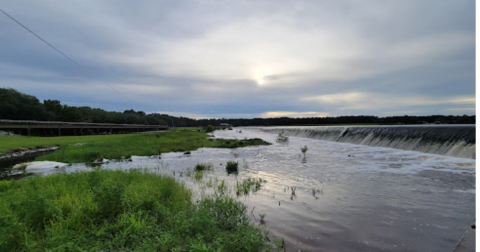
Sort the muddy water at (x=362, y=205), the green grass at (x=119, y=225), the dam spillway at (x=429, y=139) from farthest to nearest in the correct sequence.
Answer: the dam spillway at (x=429, y=139), the muddy water at (x=362, y=205), the green grass at (x=119, y=225)

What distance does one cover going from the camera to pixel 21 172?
16.0 m

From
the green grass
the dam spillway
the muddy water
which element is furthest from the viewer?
the dam spillway

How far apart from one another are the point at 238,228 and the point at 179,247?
1793 millimetres

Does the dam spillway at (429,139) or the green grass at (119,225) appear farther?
the dam spillway at (429,139)

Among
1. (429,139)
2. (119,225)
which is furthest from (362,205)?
(429,139)

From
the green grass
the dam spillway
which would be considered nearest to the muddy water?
the green grass

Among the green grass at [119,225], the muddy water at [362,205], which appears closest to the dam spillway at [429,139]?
the muddy water at [362,205]

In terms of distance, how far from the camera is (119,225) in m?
6.25

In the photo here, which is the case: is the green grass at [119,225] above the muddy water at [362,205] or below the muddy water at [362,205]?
above

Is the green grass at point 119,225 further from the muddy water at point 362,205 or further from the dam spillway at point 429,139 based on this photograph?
the dam spillway at point 429,139

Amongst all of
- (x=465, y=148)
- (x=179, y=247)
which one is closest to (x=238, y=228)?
(x=179, y=247)

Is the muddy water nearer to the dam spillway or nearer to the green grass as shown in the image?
the green grass

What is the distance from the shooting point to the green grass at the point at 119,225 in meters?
5.32

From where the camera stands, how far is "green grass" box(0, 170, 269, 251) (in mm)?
5319
